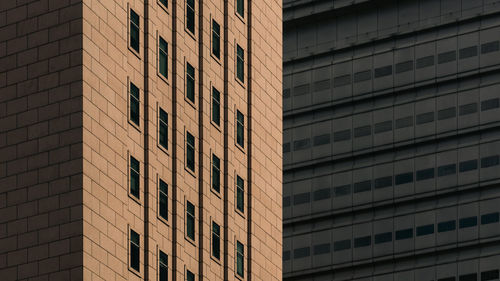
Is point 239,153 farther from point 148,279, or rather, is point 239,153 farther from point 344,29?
point 344,29

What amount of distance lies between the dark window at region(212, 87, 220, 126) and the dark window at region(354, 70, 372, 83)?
277ft

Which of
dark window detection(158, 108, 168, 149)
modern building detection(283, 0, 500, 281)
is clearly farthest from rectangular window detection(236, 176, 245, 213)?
modern building detection(283, 0, 500, 281)

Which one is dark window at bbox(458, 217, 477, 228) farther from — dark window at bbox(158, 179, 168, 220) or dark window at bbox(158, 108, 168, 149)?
dark window at bbox(158, 179, 168, 220)

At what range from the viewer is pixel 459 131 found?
164m

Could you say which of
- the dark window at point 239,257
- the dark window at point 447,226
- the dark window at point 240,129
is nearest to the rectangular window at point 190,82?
the dark window at point 240,129

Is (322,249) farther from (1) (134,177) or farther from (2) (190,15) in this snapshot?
(1) (134,177)

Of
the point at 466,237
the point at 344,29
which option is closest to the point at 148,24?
the point at 466,237

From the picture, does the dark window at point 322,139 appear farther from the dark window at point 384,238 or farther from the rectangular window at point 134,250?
the rectangular window at point 134,250

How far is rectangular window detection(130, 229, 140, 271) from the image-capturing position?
77.5 m

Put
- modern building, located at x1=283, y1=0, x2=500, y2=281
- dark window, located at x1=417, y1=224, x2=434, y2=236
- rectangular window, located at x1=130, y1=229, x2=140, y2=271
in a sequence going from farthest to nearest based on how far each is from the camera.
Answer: dark window, located at x1=417, y1=224, x2=434, y2=236
modern building, located at x1=283, y1=0, x2=500, y2=281
rectangular window, located at x1=130, y1=229, x2=140, y2=271

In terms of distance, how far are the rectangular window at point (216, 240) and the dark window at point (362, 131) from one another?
85.3m

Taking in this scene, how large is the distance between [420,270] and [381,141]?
561 inches

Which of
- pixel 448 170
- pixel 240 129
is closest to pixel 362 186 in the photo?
pixel 448 170

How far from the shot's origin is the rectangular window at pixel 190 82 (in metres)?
85.6
